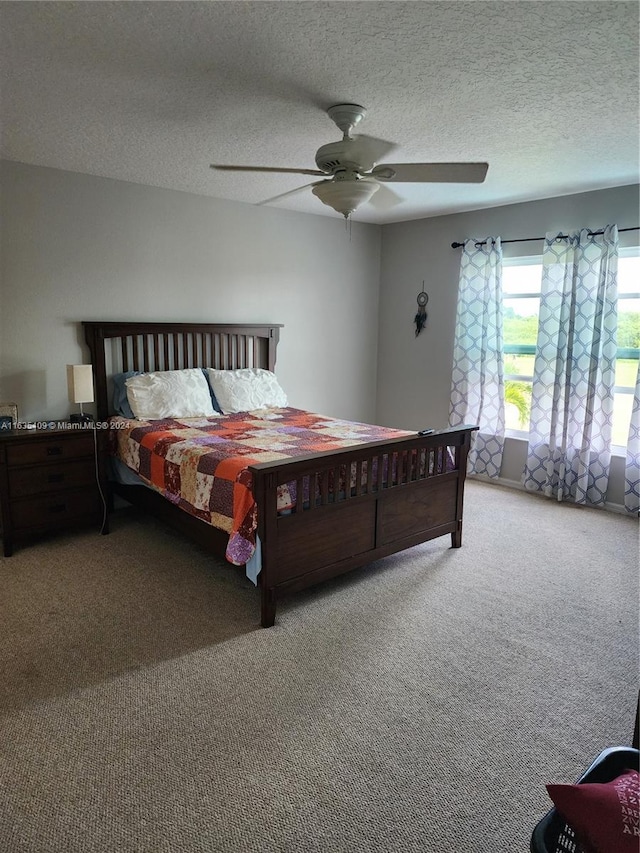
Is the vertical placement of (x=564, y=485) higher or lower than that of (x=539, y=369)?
lower

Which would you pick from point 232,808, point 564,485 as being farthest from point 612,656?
point 564,485

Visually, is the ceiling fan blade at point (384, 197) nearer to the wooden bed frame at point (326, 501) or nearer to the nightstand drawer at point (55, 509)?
the wooden bed frame at point (326, 501)

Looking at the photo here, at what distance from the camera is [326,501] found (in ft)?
9.14

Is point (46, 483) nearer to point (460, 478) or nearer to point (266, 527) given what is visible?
point (266, 527)

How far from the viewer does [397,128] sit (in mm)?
2889

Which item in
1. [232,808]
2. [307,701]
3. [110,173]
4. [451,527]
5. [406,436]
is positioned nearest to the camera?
[232,808]

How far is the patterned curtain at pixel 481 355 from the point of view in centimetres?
488

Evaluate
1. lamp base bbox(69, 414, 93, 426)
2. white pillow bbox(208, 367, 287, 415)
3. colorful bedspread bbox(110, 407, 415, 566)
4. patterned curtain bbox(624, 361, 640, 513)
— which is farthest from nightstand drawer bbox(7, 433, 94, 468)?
patterned curtain bbox(624, 361, 640, 513)

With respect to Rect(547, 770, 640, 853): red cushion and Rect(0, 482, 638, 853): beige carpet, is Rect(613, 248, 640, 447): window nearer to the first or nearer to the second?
Rect(0, 482, 638, 853): beige carpet

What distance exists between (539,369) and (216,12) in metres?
3.70

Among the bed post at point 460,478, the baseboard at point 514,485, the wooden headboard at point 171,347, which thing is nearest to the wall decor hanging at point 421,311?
the wooden headboard at point 171,347

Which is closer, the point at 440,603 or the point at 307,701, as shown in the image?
the point at 307,701

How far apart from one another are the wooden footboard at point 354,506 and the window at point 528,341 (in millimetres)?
1755

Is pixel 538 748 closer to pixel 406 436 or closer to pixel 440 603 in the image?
pixel 440 603
